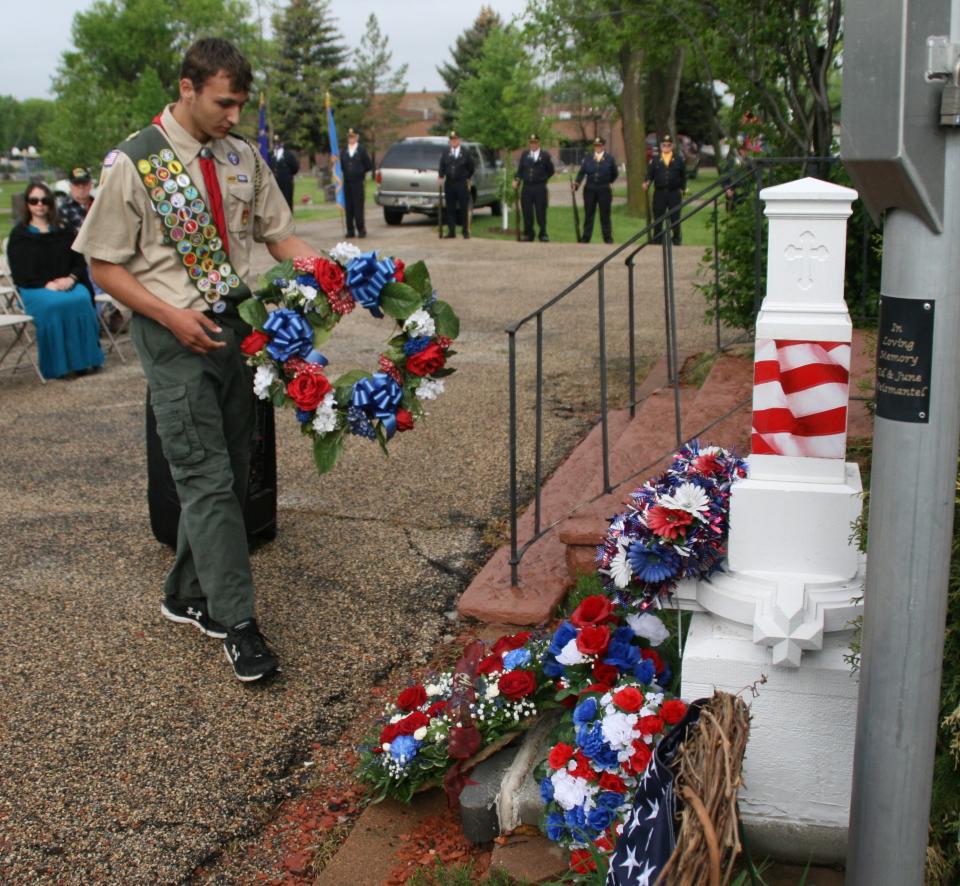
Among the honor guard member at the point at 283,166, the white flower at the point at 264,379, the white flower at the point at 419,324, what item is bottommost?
the white flower at the point at 264,379

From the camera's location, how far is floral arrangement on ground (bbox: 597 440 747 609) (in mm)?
2869

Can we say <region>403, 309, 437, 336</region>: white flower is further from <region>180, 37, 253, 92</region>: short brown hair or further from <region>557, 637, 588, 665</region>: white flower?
<region>557, 637, 588, 665</region>: white flower

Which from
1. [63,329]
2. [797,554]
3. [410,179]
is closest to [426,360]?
[797,554]

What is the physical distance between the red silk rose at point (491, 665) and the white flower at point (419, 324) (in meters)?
1.07

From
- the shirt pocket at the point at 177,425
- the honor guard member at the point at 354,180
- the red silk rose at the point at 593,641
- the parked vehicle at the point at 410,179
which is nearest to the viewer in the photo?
the red silk rose at the point at 593,641

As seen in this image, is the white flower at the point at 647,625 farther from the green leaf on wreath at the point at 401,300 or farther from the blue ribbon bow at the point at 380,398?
the green leaf on wreath at the point at 401,300

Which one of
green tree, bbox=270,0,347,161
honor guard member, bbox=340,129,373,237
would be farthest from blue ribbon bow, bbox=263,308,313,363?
green tree, bbox=270,0,347,161

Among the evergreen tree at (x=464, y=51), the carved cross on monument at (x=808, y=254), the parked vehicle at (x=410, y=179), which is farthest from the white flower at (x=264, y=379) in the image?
the evergreen tree at (x=464, y=51)

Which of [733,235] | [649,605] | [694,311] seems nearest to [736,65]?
[733,235]

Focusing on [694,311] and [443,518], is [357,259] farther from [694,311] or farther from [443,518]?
[694,311]

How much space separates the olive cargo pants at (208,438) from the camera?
152 inches

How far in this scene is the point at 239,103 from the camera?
12.7 ft

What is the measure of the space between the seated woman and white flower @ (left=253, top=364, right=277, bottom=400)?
585 cm

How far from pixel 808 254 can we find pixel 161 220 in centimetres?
214
